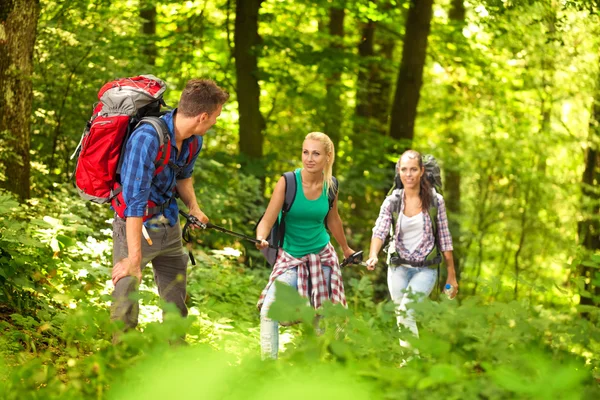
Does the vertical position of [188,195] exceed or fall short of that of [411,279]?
it exceeds it

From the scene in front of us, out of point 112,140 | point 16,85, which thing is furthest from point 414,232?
point 16,85

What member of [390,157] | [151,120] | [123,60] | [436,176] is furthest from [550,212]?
[151,120]

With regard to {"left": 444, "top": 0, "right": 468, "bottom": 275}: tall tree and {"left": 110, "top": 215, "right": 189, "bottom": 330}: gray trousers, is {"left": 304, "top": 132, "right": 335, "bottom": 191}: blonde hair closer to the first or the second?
{"left": 110, "top": 215, "right": 189, "bottom": 330}: gray trousers

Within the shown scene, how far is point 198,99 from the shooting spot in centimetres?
498

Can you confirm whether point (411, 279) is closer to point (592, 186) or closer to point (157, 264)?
point (157, 264)

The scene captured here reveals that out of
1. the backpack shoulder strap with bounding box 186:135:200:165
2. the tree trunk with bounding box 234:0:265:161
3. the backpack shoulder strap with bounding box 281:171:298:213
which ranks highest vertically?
the tree trunk with bounding box 234:0:265:161

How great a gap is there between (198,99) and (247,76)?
9492 millimetres

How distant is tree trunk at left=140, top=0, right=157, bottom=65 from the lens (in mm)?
13922

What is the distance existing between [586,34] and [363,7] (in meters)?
5.89

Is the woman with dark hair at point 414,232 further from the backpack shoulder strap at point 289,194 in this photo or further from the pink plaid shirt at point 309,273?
the backpack shoulder strap at point 289,194

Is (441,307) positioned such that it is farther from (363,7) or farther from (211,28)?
(211,28)

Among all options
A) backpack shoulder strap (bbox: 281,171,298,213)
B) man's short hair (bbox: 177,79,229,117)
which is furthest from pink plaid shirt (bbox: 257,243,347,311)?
man's short hair (bbox: 177,79,229,117)

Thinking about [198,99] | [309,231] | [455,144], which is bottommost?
[309,231]

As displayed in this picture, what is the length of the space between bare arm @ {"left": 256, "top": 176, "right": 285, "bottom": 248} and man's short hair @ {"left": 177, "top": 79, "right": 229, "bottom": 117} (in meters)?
1.13
